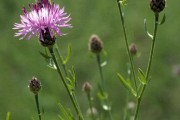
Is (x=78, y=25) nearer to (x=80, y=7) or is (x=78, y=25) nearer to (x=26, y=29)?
(x=80, y=7)

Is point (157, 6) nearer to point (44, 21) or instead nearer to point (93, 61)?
point (44, 21)

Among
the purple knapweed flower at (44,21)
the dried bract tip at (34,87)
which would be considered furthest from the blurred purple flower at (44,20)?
the dried bract tip at (34,87)

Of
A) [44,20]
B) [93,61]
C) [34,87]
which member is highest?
[44,20]

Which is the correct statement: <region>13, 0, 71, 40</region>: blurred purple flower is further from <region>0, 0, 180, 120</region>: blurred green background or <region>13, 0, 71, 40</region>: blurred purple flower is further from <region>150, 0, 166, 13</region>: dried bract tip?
<region>0, 0, 180, 120</region>: blurred green background

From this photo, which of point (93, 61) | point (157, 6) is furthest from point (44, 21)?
point (93, 61)

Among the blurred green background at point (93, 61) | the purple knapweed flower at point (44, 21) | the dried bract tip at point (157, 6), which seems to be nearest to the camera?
the purple knapweed flower at point (44, 21)

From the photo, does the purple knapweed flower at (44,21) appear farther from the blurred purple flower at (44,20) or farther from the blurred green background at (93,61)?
the blurred green background at (93,61)

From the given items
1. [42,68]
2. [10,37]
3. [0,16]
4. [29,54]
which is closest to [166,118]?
[42,68]

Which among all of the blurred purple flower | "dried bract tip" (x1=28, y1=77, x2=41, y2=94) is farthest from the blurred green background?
the blurred purple flower
